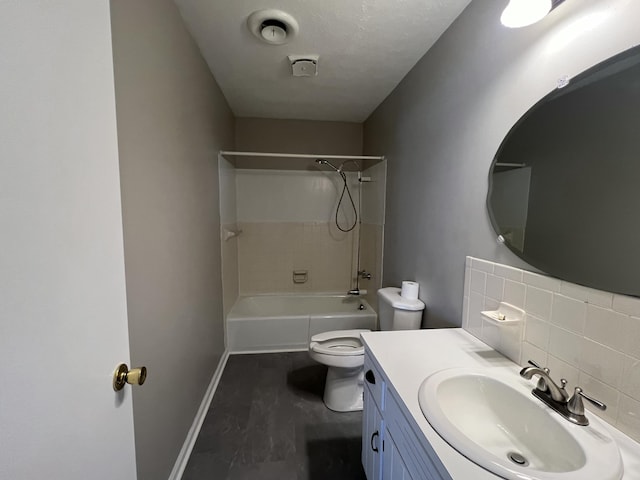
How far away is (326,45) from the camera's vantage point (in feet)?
5.76

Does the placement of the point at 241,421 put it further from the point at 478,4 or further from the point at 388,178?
the point at 478,4

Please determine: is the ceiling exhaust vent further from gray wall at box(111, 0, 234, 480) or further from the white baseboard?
the white baseboard

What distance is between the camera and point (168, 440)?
54.7 inches

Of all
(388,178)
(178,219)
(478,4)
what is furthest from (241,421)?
(478,4)

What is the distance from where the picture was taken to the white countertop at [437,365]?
67 centimetres

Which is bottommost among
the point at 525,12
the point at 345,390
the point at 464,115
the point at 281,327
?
the point at 345,390

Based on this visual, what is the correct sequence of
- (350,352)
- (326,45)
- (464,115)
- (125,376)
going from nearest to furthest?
(125,376)
(464,115)
(326,45)
(350,352)

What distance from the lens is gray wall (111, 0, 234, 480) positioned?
1.05 meters

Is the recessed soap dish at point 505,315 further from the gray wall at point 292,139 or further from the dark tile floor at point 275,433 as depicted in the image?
the gray wall at point 292,139

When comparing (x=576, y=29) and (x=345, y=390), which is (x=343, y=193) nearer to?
(x=345, y=390)

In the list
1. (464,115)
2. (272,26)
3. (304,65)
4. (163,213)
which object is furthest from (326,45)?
(163,213)

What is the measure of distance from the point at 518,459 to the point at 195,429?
174cm

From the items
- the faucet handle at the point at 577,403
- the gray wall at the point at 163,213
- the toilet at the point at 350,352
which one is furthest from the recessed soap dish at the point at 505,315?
the gray wall at the point at 163,213

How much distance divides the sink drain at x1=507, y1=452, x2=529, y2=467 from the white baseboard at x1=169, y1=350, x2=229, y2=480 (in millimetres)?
1526
